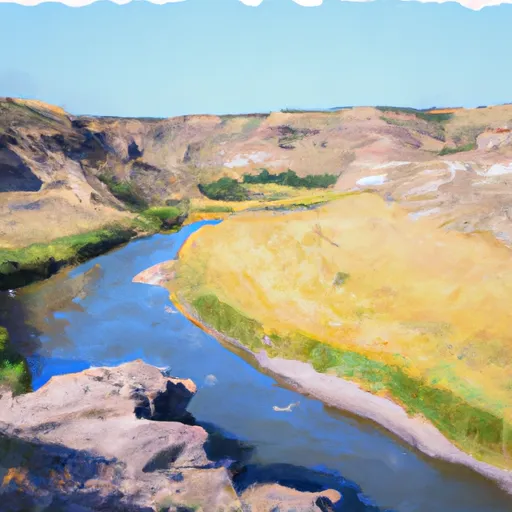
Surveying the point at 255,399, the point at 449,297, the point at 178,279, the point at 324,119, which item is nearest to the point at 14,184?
the point at 178,279

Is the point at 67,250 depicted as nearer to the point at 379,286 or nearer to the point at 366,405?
the point at 379,286

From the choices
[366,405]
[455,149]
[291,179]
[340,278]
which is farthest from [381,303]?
[455,149]

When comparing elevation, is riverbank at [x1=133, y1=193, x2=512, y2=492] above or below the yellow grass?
below

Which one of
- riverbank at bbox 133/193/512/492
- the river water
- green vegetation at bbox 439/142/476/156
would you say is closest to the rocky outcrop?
the river water

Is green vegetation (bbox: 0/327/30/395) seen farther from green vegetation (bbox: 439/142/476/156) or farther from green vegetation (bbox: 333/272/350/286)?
green vegetation (bbox: 439/142/476/156)

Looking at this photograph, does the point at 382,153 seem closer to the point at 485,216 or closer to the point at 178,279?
the point at 485,216

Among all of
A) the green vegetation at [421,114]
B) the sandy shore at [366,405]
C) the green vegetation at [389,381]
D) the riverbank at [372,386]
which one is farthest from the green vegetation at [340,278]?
the green vegetation at [421,114]
